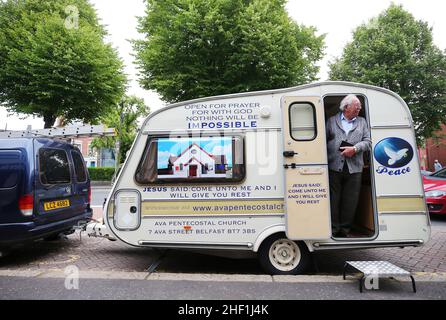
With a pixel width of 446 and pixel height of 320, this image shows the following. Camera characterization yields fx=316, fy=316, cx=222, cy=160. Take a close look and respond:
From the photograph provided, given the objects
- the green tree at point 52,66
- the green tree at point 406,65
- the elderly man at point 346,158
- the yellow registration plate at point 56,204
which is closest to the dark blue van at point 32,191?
the yellow registration plate at point 56,204

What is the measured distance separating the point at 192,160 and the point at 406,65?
19463 mm

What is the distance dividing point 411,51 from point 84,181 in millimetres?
21212

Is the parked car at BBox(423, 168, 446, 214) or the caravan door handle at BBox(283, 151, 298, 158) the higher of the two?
the caravan door handle at BBox(283, 151, 298, 158)

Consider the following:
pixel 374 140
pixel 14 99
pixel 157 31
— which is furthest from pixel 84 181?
pixel 14 99

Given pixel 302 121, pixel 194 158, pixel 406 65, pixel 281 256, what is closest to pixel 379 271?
pixel 281 256

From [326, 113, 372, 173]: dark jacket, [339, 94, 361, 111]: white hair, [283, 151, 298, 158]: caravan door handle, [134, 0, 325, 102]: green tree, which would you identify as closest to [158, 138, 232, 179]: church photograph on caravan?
[283, 151, 298, 158]: caravan door handle

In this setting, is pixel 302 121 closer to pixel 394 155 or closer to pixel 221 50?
pixel 394 155

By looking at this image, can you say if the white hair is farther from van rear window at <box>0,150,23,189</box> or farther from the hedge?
the hedge

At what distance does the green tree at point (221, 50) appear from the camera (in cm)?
1381

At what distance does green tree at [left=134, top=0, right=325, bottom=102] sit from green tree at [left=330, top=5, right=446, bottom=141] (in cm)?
693

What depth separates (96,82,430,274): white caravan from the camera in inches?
169

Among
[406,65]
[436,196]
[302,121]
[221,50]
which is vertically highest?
[406,65]

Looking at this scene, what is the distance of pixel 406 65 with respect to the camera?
1911 centimetres

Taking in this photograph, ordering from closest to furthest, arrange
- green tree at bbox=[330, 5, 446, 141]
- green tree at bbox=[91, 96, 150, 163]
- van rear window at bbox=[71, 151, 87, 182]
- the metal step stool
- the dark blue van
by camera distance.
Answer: the metal step stool, the dark blue van, van rear window at bbox=[71, 151, 87, 182], green tree at bbox=[330, 5, 446, 141], green tree at bbox=[91, 96, 150, 163]
